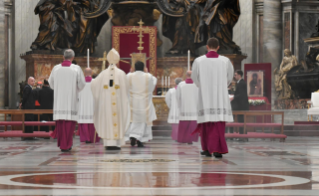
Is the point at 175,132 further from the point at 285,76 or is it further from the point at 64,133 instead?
the point at 285,76

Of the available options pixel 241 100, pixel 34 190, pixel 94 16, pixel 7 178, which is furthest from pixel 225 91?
pixel 94 16

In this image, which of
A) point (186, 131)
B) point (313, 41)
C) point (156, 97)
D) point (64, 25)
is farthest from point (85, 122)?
point (313, 41)

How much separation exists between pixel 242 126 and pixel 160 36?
1031cm

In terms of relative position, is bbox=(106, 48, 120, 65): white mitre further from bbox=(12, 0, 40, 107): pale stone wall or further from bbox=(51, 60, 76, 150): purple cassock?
Answer: bbox=(12, 0, 40, 107): pale stone wall

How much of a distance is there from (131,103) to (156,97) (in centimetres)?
699

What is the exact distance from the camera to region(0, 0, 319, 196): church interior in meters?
5.73

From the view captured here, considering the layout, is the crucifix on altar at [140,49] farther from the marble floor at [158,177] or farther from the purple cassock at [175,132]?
the marble floor at [158,177]

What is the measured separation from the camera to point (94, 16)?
21.8 m

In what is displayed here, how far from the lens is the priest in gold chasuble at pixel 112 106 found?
34.3ft

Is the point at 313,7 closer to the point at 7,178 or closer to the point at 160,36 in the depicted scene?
the point at 160,36

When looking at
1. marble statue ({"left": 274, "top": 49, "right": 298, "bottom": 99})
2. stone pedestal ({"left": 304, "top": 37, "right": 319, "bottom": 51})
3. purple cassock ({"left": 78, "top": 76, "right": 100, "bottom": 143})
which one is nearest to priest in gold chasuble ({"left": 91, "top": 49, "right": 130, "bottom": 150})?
purple cassock ({"left": 78, "top": 76, "right": 100, "bottom": 143})

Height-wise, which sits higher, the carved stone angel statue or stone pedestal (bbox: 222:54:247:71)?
the carved stone angel statue

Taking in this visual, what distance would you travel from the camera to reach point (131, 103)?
468 inches

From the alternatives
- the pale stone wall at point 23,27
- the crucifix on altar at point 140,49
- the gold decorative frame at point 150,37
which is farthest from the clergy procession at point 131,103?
the pale stone wall at point 23,27
